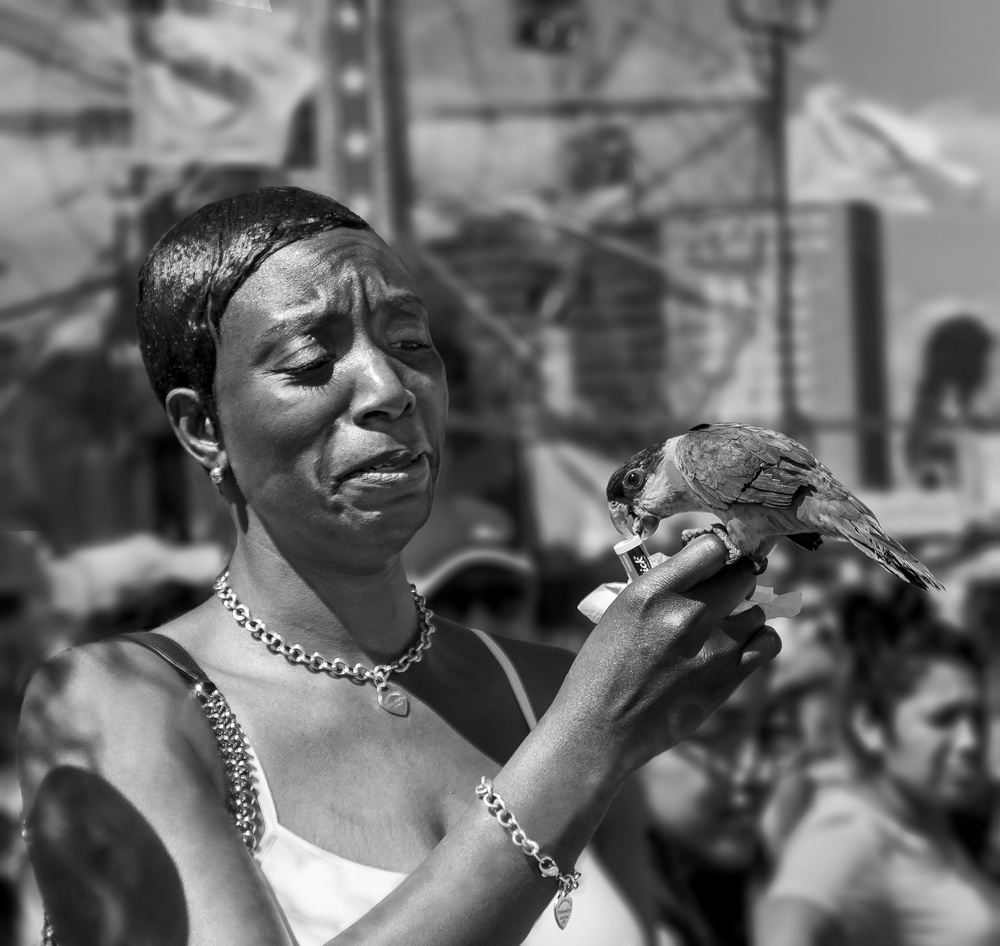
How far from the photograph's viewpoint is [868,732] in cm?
403

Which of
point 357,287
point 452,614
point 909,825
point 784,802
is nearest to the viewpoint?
point 357,287

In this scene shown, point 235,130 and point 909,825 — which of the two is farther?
point 235,130

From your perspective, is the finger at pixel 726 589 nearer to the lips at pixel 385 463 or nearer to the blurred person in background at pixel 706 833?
the lips at pixel 385 463

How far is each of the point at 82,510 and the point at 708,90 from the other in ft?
10.3

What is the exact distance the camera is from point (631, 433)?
5391 millimetres

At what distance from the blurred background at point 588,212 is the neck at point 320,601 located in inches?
134

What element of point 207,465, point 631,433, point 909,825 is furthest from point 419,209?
point 207,465

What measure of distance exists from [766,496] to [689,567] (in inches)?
9.5

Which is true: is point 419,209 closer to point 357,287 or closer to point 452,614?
point 452,614

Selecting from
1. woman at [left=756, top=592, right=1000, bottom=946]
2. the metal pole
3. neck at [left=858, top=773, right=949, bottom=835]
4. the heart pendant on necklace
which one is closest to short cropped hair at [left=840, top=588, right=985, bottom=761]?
woman at [left=756, top=592, right=1000, bottom=946]

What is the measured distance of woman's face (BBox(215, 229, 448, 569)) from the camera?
4.42 ft

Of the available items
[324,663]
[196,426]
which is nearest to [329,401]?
[196,426]

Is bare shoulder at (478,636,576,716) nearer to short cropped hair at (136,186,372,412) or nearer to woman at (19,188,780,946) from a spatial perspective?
woman at (19,188,780,946)

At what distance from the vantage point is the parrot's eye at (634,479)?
5.39 ft
